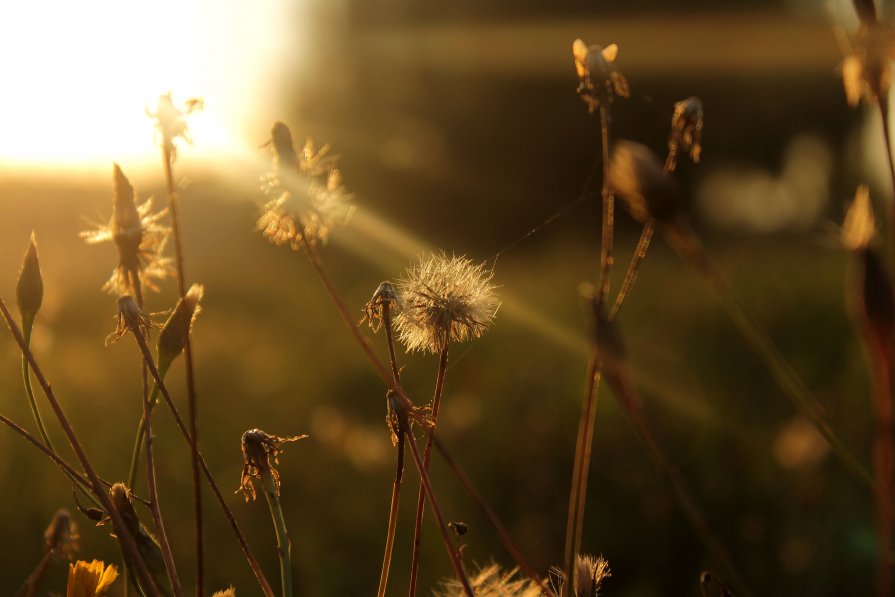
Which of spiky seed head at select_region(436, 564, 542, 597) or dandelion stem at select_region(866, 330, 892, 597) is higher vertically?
dandelion stem at select_region(866, 330, 892, 597)

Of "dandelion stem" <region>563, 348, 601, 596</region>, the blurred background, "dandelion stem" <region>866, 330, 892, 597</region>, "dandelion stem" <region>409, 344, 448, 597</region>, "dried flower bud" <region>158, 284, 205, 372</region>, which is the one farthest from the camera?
the blurred background

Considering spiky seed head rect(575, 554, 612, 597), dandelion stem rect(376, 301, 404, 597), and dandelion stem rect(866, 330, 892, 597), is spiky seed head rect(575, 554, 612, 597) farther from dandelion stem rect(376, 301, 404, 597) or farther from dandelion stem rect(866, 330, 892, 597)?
dandelion stem rect(866, 330, 892, 597)

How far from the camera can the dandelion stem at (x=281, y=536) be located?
64 centimetres

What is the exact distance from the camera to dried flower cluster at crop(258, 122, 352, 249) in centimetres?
74

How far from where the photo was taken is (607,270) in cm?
52

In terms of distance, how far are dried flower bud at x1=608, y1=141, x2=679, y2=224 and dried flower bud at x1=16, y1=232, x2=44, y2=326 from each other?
21.9 inches

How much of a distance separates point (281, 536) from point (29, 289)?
0.33m

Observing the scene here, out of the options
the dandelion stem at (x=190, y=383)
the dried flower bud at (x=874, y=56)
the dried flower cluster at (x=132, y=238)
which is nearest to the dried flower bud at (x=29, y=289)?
the dried flower cluster at (x=132, y=238)

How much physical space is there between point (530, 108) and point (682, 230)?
15952 millimetres

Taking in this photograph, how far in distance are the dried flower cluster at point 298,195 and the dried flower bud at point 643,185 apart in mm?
331

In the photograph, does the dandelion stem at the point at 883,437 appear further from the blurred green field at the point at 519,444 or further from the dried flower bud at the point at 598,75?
the blurred green field at the point at 519,444

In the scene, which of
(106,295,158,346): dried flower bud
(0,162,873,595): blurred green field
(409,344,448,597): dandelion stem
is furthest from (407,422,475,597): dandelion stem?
(0,162,873,595): blurred green field

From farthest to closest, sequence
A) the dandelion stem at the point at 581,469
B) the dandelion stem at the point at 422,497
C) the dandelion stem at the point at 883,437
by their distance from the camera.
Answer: the dandelion stem at the point at 422,497 < the dandelion stem at the point at 581,469 < the dandelion stem at the point at 883,437

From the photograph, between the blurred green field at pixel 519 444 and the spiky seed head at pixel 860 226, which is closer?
the spiky seed head at pixel 860 226
